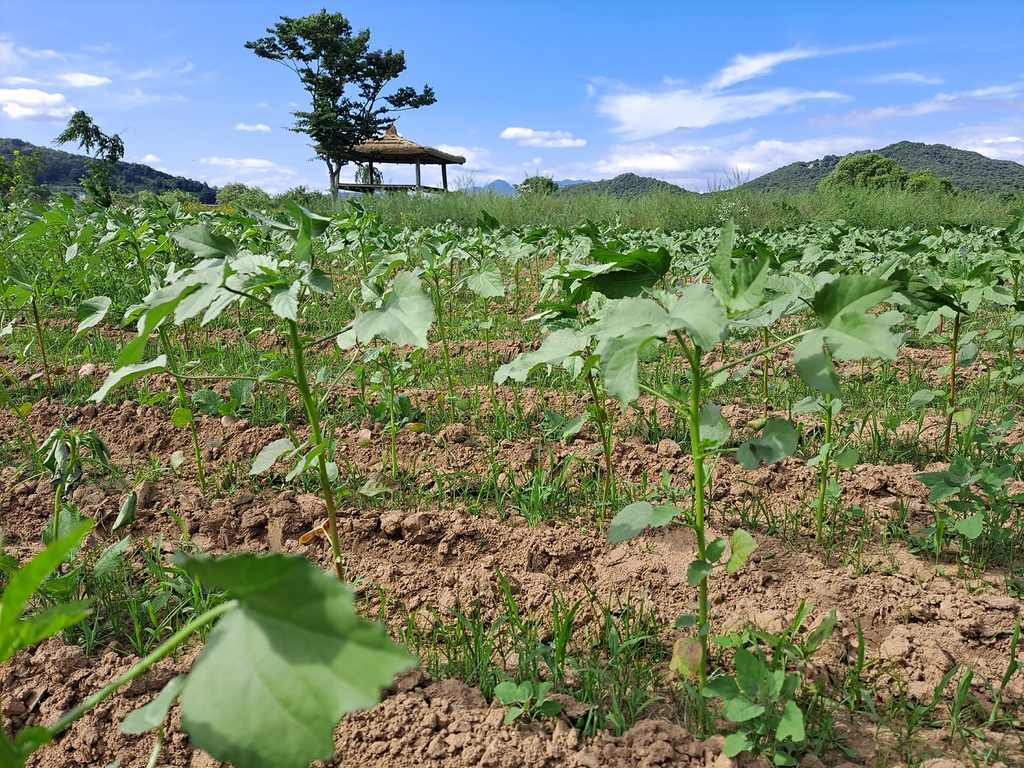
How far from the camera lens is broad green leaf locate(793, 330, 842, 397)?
101cm

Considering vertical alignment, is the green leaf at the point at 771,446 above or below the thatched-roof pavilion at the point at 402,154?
below

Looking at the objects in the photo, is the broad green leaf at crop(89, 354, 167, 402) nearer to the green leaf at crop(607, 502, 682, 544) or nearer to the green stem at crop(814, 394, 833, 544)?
the green leaf at crop(607, 502, 682, 544)

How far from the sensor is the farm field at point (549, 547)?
A: 102 centimetres

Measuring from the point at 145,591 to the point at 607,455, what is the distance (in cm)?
134

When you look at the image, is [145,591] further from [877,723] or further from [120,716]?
[877,723]

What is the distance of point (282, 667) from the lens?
523 millimetres

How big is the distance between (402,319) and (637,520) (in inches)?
21.9

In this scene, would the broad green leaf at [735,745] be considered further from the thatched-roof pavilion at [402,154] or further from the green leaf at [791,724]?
the thatched-roof pavilion at [402,154]

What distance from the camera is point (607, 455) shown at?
2.09 metres

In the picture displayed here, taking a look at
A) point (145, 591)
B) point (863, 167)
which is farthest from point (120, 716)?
point (863, 167)

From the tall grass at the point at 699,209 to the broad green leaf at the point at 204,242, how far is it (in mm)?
12090

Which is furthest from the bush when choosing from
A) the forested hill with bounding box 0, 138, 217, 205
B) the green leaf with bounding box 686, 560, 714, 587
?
the forested hill with bounding box 0, 138, 217, 205

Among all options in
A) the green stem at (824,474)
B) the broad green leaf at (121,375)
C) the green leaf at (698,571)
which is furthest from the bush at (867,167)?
the broad green leaf at (121,375)

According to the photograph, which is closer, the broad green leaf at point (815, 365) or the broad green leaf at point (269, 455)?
the broad green leaf at point (815, 365)
